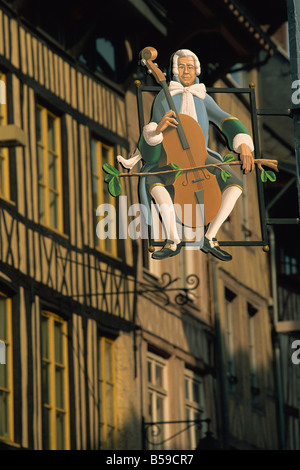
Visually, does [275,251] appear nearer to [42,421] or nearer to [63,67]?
[63,67]

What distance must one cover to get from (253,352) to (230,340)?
71.1 inches

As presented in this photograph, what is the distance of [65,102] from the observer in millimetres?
20688

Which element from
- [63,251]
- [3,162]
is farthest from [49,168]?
[3,162]

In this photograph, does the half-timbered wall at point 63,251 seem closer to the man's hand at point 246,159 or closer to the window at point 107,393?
the window at point 107,393

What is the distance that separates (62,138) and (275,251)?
11184mm

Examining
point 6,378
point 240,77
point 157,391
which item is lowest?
point 6,378

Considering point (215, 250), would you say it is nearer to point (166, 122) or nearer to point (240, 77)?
point (166, 122)

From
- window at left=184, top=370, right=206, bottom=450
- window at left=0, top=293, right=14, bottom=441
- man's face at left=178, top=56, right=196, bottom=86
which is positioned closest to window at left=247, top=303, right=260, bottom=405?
window at left=184, top=370, right=206, bottom=450

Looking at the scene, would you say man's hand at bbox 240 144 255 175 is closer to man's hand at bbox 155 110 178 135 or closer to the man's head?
man's hand at bbox 155 110 178 135

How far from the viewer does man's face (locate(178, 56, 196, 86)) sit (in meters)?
9.58

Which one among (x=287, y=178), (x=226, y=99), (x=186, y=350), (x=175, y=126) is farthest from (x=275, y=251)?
(x=175, y=126)

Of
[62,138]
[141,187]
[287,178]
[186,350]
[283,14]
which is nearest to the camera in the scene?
[141,187]

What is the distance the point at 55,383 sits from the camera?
1933cm

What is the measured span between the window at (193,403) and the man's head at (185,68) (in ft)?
48.2
